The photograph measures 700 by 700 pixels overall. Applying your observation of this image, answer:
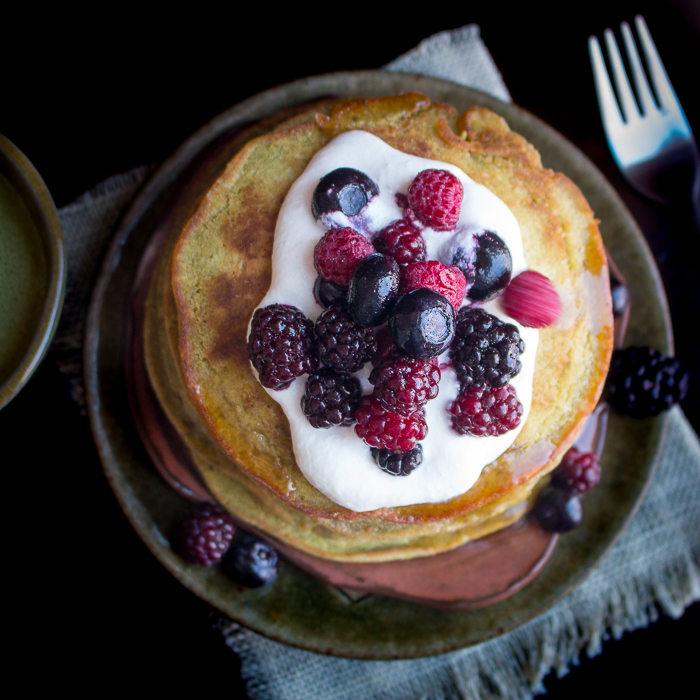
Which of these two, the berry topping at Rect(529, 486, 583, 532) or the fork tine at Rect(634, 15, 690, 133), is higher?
the fork tine at Rect(634, 15, 690, 133)

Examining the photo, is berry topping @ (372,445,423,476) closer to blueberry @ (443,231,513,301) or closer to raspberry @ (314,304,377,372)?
raspberry @ (314,304,377,372)

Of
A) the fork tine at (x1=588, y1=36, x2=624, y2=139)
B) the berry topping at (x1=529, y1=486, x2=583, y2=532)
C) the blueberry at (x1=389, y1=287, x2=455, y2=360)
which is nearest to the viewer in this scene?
the blueberry at (x1=389, y1=287, x2=455, y2=360)

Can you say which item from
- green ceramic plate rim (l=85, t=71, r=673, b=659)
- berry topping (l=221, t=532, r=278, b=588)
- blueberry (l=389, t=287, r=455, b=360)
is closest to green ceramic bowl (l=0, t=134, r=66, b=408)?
green ceramic plate rim (l=85, t=71, r=673, b=659)

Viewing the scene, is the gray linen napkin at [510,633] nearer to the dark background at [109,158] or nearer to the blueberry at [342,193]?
the dark background at [109,158]

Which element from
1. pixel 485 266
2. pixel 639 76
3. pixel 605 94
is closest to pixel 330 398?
pixel 485 266

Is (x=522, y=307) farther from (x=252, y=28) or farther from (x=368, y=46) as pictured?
(x=252, y=28)

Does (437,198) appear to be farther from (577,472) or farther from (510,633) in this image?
(510,633)
